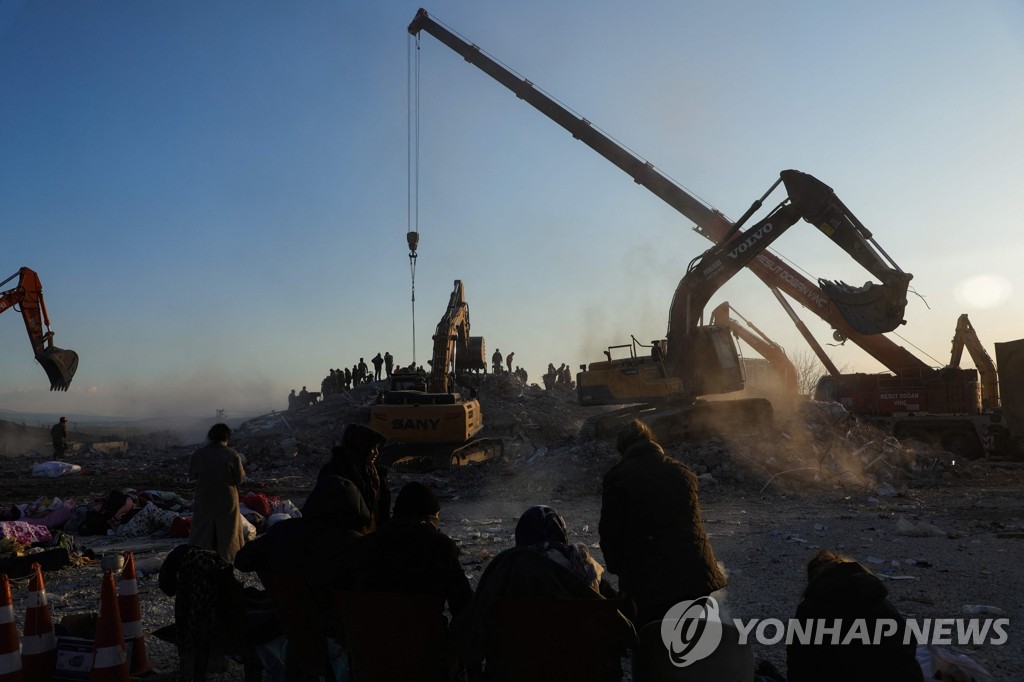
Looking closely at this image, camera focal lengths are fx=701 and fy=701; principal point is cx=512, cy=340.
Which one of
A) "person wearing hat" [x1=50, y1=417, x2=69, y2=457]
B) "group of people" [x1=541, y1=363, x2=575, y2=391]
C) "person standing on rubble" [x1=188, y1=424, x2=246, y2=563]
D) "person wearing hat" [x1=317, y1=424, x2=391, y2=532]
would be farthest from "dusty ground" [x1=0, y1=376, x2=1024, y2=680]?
"group of people" [x1=541, y1=363, x2=575, y2=391]

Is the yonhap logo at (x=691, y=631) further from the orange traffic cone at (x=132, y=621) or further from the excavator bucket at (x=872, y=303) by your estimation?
the excavator bucket at (x=872, y=303)

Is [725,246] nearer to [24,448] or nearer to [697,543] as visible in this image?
[697,543]

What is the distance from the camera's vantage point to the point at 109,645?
390 centimetres

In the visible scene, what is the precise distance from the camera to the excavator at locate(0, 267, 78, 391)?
18203 mm

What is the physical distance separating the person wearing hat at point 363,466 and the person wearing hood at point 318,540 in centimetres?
58

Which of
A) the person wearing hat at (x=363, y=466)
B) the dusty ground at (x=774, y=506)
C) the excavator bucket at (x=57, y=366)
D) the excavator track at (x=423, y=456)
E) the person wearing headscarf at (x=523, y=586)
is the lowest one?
the dusty ground at (x=774, y=506)

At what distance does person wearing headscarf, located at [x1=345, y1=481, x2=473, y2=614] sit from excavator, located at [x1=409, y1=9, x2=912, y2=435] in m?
12.3

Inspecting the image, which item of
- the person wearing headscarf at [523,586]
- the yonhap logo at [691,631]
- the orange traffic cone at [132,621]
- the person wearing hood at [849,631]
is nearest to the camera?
the person wearing hood at [849,631]

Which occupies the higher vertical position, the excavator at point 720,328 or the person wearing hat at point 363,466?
the excavator at point 720,328

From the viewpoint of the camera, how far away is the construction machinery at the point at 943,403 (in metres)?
17.6

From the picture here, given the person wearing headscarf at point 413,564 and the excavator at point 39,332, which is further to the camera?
the excavator at point 39,332

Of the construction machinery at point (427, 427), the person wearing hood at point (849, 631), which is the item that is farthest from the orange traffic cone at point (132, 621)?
the construction machinery at point (427, 427)

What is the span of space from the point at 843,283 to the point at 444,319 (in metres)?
10.4

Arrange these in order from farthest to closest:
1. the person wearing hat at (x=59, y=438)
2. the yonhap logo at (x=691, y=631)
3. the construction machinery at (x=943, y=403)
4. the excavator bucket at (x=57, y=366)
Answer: the person wearing hat at (x=59, y=438), the excavator bucket at (x=57, y=366), the construction machinery at (x=943, y=403), the yonhap logo at (x=691, y=631)
